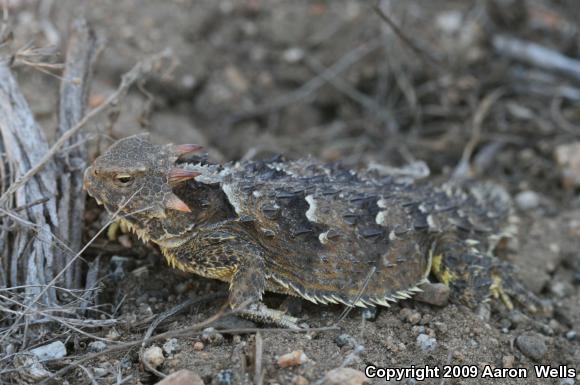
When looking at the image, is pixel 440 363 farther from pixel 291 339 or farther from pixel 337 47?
pixel 337 47

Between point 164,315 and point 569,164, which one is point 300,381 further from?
point 569,164

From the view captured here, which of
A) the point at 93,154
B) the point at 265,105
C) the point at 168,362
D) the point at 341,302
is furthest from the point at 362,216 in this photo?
the point at 265,105

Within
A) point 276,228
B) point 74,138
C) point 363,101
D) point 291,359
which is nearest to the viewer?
point 291,359

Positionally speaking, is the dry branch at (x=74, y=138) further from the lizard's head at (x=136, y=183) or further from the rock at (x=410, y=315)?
the rock at (x=410, y=315)

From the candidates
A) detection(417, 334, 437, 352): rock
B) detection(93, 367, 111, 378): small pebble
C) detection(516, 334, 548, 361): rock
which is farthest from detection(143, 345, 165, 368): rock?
detection(516, 334, 548, 361): rock

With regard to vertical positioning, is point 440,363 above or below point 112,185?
below

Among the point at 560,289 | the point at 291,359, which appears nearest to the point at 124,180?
the point at 291,359

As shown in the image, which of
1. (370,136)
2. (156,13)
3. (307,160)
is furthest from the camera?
(156,13)

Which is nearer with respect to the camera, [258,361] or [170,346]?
[258,361]
